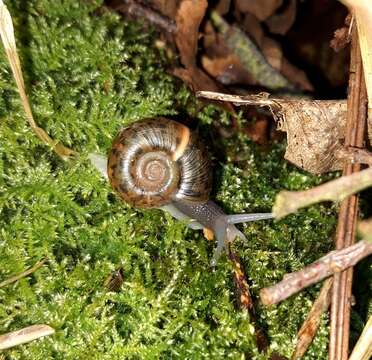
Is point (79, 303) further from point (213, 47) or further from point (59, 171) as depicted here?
point (213, 47)

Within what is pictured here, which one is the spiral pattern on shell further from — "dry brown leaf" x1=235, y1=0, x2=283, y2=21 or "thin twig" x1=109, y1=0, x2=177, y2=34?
"dry brown leaf" x1=235, y1=0, x2=283, y2=21

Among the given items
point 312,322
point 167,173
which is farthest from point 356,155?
point 167,173

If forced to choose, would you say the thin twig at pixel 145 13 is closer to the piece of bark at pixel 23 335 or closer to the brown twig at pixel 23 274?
the brown twig at pixel 23 274

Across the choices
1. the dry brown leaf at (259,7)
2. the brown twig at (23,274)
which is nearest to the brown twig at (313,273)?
the brown twig at (23,274)

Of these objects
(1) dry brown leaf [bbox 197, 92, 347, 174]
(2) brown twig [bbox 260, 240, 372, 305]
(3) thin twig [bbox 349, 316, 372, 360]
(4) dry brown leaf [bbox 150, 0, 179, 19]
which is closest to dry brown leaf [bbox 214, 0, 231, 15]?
(4) dry brown leaf [bbox 150, 0, 179, 19]

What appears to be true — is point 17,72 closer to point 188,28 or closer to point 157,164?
point 157,164

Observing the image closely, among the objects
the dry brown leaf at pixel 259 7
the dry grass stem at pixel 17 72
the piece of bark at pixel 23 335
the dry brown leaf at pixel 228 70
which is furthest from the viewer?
the dry brown leaf at pixel 259 7

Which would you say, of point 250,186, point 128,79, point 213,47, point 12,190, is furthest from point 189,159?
point 213,47
